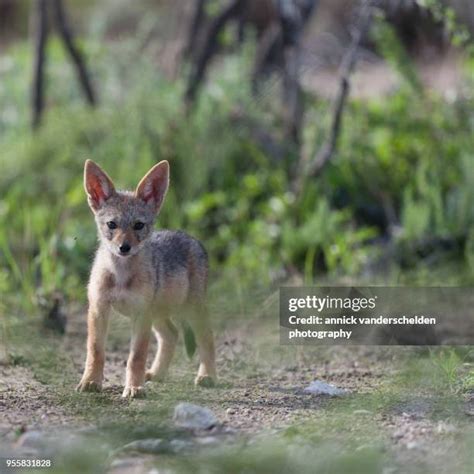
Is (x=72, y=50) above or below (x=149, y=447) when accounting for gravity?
above

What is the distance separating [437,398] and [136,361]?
1.43 m

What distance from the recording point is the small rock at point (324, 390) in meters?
5.61

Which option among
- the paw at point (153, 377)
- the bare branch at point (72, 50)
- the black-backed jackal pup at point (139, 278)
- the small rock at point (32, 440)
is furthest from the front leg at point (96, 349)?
the bare branch at point (72, 50)

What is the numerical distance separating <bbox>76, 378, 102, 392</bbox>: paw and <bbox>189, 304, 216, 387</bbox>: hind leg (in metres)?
0.55

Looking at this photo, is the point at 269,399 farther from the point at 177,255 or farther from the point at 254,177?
the point at 254,177

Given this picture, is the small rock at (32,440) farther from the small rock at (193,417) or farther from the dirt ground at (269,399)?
the small rock at (193,417)

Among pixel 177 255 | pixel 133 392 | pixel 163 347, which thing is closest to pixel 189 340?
pixel 163 347

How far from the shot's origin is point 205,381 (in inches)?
227

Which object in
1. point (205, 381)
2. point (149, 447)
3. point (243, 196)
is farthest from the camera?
point (243, 196)

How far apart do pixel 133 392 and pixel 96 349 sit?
301 mm

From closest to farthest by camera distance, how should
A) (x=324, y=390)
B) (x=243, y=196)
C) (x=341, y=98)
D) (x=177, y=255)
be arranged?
(x=324, y=390)
(x=177, y=255)
(x=341, y=98)
(x=243, y=196)

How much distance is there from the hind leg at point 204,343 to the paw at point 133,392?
0.45m

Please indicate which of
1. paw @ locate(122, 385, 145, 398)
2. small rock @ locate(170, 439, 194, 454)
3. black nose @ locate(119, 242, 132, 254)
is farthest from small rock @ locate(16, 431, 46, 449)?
black nose @ locate(119, 242, 132, 254)

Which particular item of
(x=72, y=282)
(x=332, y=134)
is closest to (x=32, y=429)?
(x=72, y=282)
